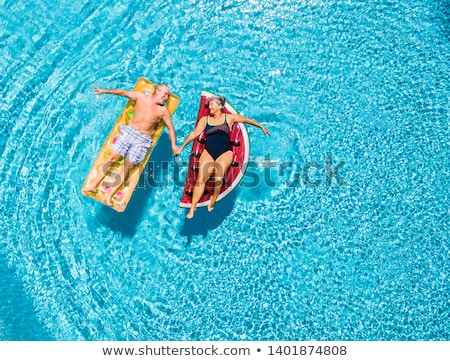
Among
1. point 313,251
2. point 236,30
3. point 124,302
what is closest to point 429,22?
point 236,30

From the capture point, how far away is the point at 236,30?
20.0 feet

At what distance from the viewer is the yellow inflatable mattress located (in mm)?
5355

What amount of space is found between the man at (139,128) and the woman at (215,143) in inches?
13.2

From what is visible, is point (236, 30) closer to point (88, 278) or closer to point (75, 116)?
point (75, 116)

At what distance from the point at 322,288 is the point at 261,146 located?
1.76m

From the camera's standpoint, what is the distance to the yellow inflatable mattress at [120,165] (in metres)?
5.36

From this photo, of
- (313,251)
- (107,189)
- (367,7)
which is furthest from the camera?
(367,7)

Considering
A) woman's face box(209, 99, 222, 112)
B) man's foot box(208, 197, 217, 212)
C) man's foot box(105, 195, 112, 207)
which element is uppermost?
woman's face box(209, 99, 222, 112)

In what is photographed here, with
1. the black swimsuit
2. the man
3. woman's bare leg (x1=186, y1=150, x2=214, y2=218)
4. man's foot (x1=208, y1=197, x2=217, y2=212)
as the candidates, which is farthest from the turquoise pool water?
the black swimsuit

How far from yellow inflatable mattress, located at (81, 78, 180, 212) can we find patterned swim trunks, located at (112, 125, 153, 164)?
0.43ft

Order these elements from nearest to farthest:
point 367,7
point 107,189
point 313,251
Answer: point 107,189 < point 313,251 < point 367,7

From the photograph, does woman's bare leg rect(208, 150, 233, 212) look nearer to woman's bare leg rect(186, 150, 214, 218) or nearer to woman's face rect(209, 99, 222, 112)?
woman's bare leg rect(186, 150, 214, 218)

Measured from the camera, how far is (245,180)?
5.87 m

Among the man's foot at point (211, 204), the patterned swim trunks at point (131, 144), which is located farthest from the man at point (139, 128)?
the man's foot at point (211, 204)
